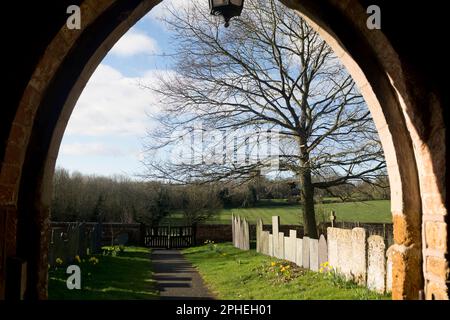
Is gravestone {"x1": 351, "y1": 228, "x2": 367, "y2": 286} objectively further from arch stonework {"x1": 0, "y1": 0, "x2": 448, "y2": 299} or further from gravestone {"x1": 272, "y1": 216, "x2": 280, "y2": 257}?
gravestone {"x1": 272, "y1": 216, "x2": 280, "y2": 257}

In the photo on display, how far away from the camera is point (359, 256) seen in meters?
9.01

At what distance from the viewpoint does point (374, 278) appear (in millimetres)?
8320

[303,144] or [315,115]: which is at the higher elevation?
[315,115]

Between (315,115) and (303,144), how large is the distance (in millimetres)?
1049

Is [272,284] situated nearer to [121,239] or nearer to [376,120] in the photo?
[376,120]

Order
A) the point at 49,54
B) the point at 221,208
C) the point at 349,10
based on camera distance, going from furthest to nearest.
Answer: the point at 221,208 → the point at 349,10 → the point at 49,54

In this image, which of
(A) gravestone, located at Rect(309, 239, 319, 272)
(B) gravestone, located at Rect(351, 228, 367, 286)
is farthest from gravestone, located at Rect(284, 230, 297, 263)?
(B) gravestone, located at Rect(351, 228, 367, 286)

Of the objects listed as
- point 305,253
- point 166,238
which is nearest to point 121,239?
point 166,238

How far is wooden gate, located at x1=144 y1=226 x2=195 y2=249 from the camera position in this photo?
2591 cm

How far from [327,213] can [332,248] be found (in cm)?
1610

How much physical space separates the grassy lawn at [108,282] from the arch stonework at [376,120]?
15.3 feet
